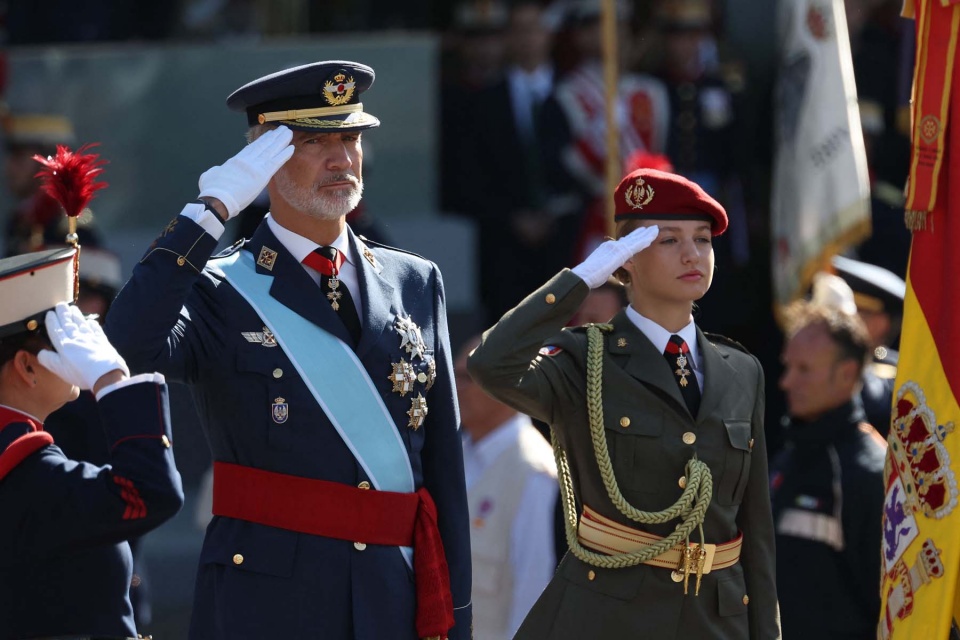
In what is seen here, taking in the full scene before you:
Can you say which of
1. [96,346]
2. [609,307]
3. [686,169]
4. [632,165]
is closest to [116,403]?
[96,346]

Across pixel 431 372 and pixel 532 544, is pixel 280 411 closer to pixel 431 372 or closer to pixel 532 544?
pixel 431 372

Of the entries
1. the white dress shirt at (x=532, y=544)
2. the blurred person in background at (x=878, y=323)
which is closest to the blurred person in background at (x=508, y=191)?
the blurred person in background at (x=878, y=323)

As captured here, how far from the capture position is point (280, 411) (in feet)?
14.0

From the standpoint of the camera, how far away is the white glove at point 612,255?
14.5 feet

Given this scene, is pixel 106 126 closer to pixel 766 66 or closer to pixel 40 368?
pixel 766 66

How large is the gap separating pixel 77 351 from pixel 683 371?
5.33 feet

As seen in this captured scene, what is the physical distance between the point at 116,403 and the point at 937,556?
2.20 metres

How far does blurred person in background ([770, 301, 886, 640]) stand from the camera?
18.4ft

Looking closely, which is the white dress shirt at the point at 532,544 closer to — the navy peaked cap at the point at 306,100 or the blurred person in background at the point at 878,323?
the blurred person in background at the point at 878,323

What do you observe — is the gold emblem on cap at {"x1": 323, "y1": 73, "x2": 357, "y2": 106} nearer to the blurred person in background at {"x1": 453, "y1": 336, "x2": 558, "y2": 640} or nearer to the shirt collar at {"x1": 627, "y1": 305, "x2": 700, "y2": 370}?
the shirt collar at {"x1": 627, "y1": 305, "x2": 700, "y2": 370}

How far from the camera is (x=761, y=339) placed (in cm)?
920

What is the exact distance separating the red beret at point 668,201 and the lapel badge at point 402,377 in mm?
712

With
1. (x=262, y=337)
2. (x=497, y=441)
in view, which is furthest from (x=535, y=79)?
(x=262, y=337)

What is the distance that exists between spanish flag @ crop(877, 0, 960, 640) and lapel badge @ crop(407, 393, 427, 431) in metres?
1.33
